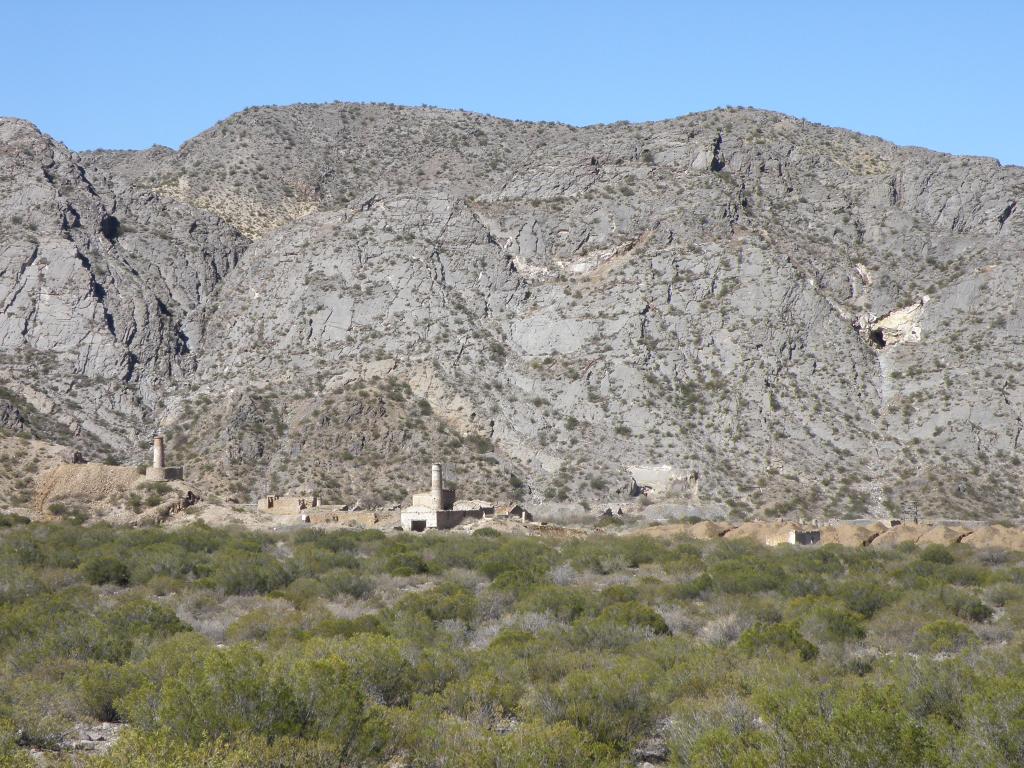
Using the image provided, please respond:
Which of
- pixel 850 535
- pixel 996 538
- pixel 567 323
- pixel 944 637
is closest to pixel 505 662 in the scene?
pixel 944 637

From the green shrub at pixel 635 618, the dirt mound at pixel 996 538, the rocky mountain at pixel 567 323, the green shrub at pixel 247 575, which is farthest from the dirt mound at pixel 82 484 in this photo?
the green shrub at pixel 635 618

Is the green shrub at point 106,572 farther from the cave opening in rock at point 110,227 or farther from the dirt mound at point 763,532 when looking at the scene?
the cave opening in rock at point 110,227

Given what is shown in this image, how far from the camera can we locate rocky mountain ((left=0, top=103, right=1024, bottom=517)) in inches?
2874

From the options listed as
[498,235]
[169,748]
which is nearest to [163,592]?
[169,748]

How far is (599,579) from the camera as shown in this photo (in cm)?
3891

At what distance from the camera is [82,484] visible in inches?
2308

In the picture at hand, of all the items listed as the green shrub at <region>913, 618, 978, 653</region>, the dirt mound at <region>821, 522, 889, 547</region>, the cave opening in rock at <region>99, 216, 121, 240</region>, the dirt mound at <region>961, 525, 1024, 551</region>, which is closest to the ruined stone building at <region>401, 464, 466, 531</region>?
the dirt mound at <region>821, 522, 889, 547</region>

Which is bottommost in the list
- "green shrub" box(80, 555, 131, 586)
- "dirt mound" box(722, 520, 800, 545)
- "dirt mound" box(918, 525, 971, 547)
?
"dirt mound" box(722, 520, 800, 545)

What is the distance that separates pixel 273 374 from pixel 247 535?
100 feet

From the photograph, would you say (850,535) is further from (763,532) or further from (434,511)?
(434,511)

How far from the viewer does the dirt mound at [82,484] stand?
190 feet

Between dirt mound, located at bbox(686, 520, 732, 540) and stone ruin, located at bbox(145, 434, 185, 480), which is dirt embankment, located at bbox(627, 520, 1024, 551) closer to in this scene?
dirt mound, located at bbox(686, 520, 732, 540)

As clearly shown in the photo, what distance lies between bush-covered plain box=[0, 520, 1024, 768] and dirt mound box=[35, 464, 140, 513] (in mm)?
18228

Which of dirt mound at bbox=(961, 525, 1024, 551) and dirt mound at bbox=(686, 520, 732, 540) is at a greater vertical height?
dirt mound at bbox=(961, 525, 1024, 551)
